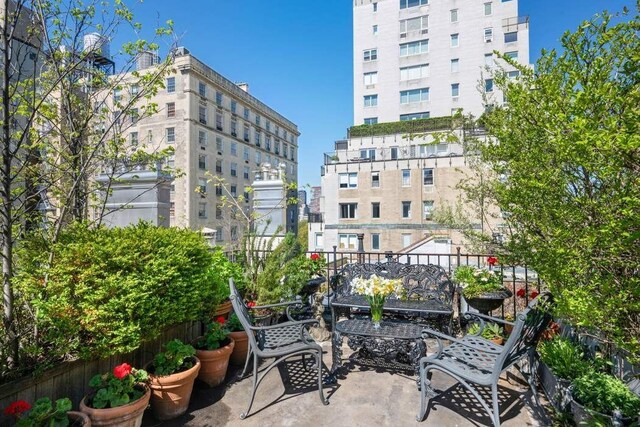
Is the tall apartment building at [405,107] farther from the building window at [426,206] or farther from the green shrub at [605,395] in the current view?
the green shrub at [605,395]

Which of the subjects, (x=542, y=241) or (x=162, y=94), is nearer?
(x=542, y=241)

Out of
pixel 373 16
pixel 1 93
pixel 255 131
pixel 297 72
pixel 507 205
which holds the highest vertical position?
pixel 373 16

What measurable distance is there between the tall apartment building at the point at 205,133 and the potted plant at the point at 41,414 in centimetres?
2069

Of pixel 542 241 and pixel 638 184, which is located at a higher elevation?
pixel 638 184

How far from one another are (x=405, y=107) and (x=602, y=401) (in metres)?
26.4

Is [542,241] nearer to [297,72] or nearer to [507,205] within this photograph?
[507,205]

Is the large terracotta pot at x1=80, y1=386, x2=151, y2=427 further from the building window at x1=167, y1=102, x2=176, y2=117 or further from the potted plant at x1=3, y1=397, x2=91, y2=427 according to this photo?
the building window at x1=167, y1=102, x2=176, y2=117

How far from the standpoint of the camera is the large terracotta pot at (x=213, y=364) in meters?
3.29

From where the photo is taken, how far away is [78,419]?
2.16m

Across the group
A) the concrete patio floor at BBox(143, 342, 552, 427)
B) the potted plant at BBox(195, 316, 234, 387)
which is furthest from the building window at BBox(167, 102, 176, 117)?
the concrete patio floor at BBox(143, 342, 552, 427)

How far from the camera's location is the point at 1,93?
2598 millimetres

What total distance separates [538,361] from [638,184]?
8.20ft

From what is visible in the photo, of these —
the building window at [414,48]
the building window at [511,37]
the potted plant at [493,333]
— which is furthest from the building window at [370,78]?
the potted plant at [493,333]

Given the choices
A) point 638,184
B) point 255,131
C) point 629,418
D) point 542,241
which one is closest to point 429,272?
point 542,241
